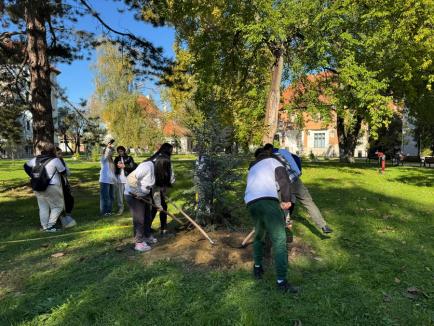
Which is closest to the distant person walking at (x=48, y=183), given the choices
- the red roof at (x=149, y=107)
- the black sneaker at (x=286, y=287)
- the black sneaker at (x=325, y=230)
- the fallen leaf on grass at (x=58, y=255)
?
the fallen leaf on grass at (x=58, y=255)

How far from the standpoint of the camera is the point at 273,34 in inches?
531

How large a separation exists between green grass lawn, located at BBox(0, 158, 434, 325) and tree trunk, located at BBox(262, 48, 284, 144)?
15.9ft

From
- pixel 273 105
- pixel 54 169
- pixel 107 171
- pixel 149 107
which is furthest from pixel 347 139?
pixel 54 169

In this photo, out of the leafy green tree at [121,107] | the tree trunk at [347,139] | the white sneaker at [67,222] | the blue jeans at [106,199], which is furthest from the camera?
the leafy green tree at [121,107]

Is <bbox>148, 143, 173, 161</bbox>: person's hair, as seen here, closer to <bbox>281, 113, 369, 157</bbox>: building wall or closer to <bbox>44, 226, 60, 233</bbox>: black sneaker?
<bbox>44, 226, 60, 233</bbox>: black sneaker

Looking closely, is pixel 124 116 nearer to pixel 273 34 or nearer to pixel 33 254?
pixel 273 34

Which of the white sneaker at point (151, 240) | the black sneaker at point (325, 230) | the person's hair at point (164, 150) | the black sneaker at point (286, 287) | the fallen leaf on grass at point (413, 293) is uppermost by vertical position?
the person's hair at point (164, 150)

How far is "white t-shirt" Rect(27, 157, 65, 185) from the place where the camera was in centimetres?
768

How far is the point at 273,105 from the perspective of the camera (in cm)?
1290

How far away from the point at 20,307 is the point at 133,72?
10.5m

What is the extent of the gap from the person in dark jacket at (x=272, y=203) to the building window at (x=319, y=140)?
6085cm

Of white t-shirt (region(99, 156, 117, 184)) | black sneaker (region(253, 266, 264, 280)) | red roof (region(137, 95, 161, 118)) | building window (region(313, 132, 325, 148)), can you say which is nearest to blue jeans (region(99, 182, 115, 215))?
white t-shirt (region(99, 156, 117, 184))

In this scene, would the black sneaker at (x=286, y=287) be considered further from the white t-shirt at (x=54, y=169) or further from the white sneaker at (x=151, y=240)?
the white t-shirt at (x=54, y=169)

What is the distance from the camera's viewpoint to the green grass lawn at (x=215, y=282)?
3949 millimetres
